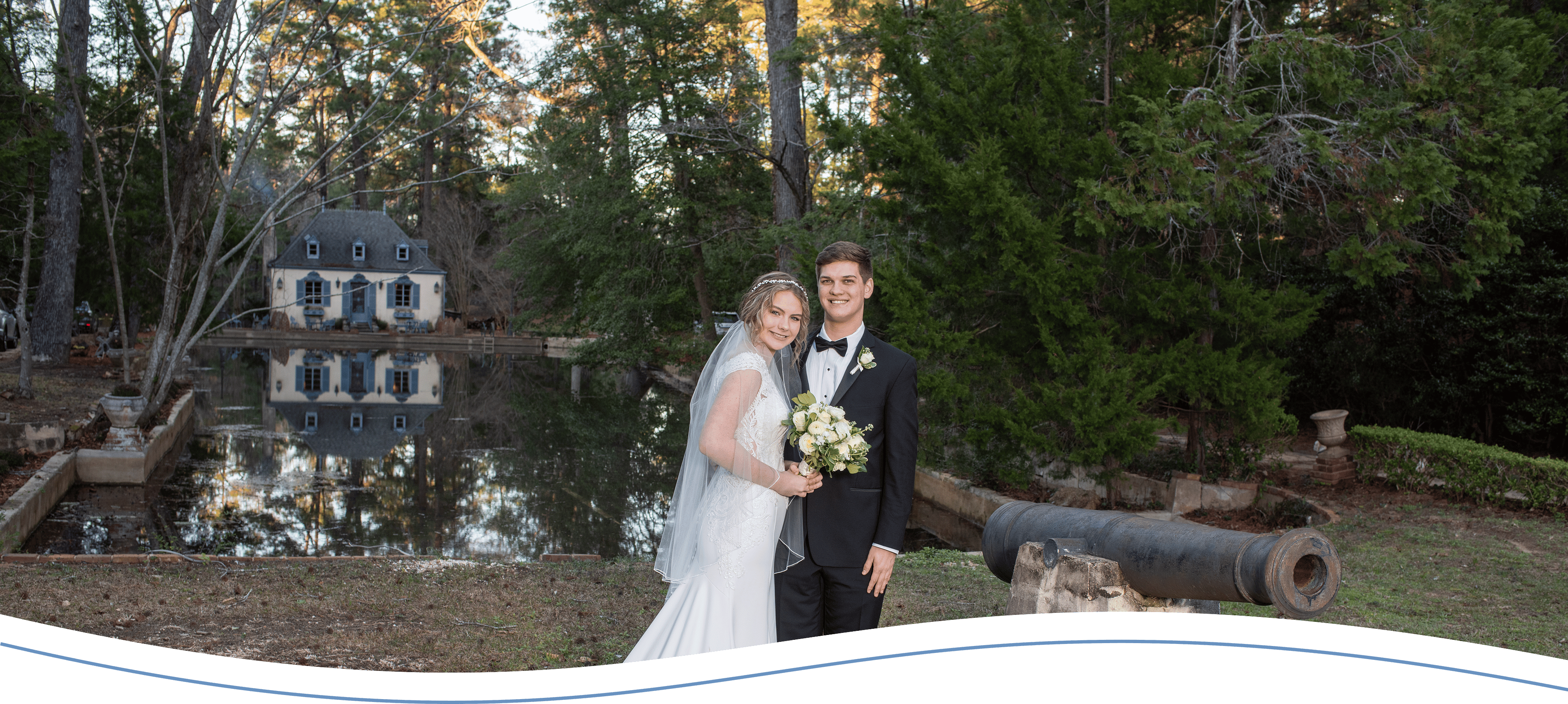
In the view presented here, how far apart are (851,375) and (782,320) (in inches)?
12.9

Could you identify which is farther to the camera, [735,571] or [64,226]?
[64,226]

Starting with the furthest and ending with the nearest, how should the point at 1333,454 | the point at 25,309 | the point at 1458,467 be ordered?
the point at 25,309 < the point at 1333,454 < the point at 1458,467

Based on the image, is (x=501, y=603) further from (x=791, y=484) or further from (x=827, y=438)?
(x=827, y=438)

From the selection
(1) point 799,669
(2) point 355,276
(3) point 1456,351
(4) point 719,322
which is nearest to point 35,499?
(1) point 799,669

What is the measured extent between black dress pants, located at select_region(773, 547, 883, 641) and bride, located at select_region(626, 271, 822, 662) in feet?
0.21

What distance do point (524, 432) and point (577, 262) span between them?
29.0ft

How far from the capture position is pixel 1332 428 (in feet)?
37.6

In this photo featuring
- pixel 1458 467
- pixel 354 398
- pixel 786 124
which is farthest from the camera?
pixel 354 398

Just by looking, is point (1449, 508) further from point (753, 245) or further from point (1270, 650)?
point (753, 245)

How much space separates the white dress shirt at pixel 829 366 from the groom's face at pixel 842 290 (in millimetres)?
93

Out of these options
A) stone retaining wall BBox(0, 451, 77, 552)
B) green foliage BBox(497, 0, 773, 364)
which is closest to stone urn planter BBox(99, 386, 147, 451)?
stone retaining wall BBox(0, 451, 77, 552)

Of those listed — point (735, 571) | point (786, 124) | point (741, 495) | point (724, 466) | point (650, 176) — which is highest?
point (650, 176)

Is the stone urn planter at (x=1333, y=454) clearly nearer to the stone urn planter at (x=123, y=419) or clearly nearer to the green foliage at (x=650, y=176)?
the green foliage at (x=650, y=176)

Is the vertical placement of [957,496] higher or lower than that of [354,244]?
lower
